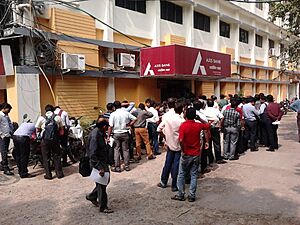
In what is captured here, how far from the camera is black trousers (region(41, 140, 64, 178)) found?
23.9 feet

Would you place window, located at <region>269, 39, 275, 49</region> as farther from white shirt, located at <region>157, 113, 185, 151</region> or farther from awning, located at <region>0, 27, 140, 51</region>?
white shirt, located at <region>157, 113, 185, 151</region>

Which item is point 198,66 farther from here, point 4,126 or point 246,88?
point 246,88

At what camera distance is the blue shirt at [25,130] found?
A: 7422 millimetres

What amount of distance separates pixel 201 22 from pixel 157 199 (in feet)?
48.2

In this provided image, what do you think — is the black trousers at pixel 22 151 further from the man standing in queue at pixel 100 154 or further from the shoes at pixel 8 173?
the man standing in queue at pixel 100 154

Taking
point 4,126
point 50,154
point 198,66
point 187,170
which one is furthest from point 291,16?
point 4,126

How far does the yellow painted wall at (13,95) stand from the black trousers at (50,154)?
2723 millimetres

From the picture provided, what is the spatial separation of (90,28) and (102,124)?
23.2 feet

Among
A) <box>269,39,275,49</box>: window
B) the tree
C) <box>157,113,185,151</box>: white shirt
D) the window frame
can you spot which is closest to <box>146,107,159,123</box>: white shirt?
<box>157,113,185,151</box>: white shirt

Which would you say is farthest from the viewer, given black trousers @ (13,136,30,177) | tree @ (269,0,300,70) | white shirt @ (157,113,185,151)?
tree @ (269,0,300,70)

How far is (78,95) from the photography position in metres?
11.2

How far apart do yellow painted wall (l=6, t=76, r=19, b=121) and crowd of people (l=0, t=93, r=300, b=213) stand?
164 centimetres

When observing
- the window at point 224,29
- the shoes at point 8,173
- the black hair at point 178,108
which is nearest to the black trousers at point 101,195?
the black hair at point 178,108

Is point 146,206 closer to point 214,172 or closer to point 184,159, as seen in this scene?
point 184,159
